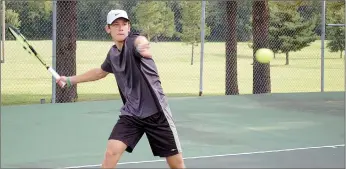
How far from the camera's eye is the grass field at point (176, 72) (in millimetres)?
14844

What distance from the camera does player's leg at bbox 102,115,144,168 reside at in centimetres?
→ 493

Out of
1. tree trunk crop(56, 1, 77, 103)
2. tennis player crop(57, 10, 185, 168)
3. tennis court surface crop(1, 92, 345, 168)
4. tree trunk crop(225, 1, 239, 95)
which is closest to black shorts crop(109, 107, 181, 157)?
tennis player crop(57, 10, 185, 168)

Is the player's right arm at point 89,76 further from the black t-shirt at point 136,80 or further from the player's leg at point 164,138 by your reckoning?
the player's leg at point 164,138

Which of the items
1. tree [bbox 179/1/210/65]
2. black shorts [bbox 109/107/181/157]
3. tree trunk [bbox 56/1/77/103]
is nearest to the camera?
black shorts [bbox 109/107/181/157]

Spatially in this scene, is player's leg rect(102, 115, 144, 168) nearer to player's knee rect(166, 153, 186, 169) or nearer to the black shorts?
the black shorts

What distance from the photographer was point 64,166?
6.92m

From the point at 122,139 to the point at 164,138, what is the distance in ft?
1.02

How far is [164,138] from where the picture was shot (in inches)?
202

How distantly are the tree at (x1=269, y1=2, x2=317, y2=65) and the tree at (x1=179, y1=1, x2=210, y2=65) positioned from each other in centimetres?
173

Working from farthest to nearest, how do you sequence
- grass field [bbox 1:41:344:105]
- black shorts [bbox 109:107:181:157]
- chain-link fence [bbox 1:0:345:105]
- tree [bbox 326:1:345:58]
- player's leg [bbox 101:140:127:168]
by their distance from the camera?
tree [bbox 326:1:345:58] → grass field [bbox 1:41:344:105] → chain-link fence [bbox 1:0:345:105] → black shorts [bbox 109:107:181:157] → player's leg [bbox 101:140:127:168]

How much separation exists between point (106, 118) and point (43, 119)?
91cm

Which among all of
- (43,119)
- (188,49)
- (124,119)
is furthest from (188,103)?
(124,119)

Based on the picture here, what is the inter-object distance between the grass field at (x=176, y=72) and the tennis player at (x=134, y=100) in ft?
27.1

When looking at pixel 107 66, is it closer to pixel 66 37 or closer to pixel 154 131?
pixel 154 131
